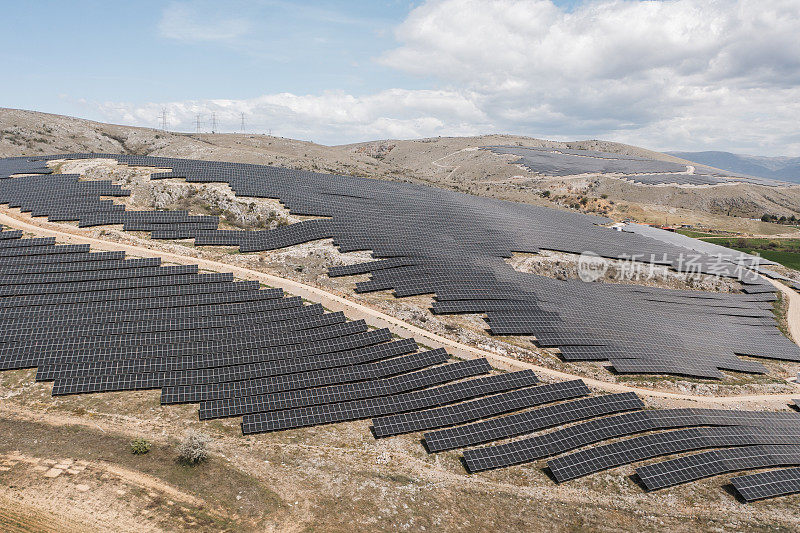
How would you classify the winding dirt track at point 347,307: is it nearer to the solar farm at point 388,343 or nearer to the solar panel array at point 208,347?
the solar farm at point 388,343

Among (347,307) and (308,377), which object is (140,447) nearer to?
(308,377)

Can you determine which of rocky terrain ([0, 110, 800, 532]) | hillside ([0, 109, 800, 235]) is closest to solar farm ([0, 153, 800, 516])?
rocky terrain ([0, 110, 800, 532])

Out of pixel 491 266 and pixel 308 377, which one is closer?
pixel 308 377

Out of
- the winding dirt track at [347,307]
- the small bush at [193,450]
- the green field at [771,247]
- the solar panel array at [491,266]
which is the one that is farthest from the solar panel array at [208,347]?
the green field at [771,247]

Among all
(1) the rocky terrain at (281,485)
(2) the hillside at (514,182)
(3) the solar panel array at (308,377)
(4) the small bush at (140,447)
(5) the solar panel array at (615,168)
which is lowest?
(1) the rocky terrain at (281,485)

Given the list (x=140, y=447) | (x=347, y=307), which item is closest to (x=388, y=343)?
(x=347, y=307)

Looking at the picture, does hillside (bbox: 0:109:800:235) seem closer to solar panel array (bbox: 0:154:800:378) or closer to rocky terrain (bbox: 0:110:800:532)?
solar panel array (bbox: 0:154:800:378)

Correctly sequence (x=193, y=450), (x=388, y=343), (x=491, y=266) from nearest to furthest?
(x=193, y=450), (x=388, y=343), (x=491, y=266)
